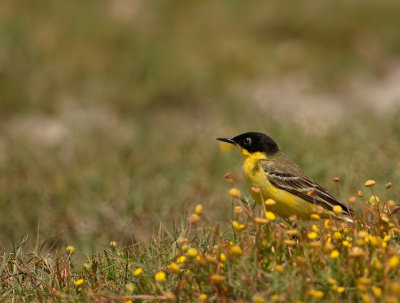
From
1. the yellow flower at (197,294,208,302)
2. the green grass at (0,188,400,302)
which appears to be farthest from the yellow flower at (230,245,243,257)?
the yellow flower at (197,294,208,302)

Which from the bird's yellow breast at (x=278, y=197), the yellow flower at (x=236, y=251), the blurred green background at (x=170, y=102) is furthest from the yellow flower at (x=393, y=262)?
the blurred green background at (x=170, y=102)

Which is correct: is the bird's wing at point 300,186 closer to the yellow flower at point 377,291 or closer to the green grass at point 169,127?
the green grass at point 169,127

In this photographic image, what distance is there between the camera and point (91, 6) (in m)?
13.6

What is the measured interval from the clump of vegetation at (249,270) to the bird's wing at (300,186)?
868 millimetres

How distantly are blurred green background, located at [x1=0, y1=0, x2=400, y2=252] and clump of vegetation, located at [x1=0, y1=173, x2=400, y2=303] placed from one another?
1.48 metres

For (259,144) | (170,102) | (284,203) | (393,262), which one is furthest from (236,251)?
(170,102)

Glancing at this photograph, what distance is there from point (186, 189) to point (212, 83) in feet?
15.9

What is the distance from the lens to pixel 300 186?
545 cm

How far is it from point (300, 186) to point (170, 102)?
630 cm

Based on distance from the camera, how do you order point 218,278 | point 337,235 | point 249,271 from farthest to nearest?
point 337,235 < point 249,271 < point 218,278

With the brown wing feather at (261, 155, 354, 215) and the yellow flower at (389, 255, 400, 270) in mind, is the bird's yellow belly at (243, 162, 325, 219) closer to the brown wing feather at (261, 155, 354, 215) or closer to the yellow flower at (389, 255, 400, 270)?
the brown wing feather at (261, 155, 354, 215)

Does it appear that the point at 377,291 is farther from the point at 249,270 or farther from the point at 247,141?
the point at 247,141

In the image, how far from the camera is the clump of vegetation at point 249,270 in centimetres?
347

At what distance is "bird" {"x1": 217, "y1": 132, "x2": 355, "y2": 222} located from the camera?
17.2ft
